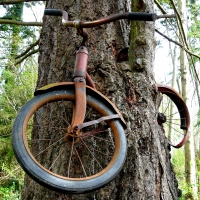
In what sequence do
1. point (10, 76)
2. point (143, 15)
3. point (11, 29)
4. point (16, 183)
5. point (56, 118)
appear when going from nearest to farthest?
point (143, 15) < point (56, 118) < point (11, 29) < point (16, 183) < point (10, 76)

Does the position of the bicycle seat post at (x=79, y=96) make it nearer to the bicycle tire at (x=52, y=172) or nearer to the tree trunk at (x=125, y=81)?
the bicycle tire at (x=52, y=172)

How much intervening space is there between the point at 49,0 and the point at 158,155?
151 centimetres

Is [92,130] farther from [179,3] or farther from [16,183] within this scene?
[179,3]

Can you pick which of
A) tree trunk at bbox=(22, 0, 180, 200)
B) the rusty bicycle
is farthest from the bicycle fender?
tree trunk at bbox=(22, 0, 180, 200)

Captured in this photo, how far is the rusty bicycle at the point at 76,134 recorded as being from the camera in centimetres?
114

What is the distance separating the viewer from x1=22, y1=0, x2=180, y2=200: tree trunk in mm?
1497

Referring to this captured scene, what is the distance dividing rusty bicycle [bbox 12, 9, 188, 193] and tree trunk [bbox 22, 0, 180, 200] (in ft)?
0.47

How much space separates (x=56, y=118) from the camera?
169 centimetres

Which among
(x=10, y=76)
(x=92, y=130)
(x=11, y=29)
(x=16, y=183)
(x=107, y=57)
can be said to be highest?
(x=11, y=29)

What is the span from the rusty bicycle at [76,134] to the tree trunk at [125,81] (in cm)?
14

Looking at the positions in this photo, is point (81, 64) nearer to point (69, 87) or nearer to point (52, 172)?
point (69, 87)

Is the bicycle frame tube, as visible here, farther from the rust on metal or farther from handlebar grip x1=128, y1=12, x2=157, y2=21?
handlebar grip x1=128, y1=12, x2=157, y2=21

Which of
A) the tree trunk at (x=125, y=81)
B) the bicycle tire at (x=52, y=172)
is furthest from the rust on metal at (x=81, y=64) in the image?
the tree trunk at (x=125, y=81)

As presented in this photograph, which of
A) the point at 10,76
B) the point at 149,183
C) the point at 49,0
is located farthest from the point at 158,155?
the point at 10,76
